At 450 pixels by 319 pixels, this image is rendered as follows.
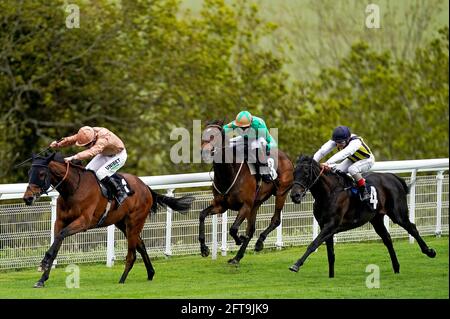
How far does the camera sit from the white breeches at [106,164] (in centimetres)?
1201

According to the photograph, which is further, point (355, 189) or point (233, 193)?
point (233, 193)

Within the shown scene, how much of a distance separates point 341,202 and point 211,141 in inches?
60.1

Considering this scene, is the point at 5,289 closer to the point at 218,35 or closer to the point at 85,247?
the point at 85,247

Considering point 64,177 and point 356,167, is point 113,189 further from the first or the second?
point 356,167

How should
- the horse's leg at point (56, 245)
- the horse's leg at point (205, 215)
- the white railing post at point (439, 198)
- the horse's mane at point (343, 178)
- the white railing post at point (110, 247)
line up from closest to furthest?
the horse's leg at point (56, 245) < the horse's mane at point (343, 178) < the horse's leg at point (205, 215) < the white railing post at point (110, 247) < the white railing post at point (439, 198)

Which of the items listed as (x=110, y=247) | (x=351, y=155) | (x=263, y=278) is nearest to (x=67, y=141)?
(x=110, y=247)

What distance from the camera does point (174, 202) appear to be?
42.0 ft

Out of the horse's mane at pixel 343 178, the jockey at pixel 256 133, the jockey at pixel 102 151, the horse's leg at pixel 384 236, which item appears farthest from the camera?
the jockey at pixel 256 133

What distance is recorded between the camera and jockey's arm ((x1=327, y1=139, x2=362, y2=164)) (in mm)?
12086

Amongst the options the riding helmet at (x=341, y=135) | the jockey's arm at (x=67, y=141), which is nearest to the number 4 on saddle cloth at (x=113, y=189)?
the jockey's arm at (x=67, y=141)

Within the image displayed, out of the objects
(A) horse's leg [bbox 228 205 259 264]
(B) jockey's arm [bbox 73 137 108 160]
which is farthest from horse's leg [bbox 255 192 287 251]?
(B) jockey's arm [bbox 73 137 108 160]

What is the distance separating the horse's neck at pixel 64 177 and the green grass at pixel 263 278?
2.92ft

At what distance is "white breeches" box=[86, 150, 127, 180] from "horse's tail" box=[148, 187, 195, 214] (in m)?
0.70

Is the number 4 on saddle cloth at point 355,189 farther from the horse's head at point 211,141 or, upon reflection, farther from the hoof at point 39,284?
the hoof at point 39,284
